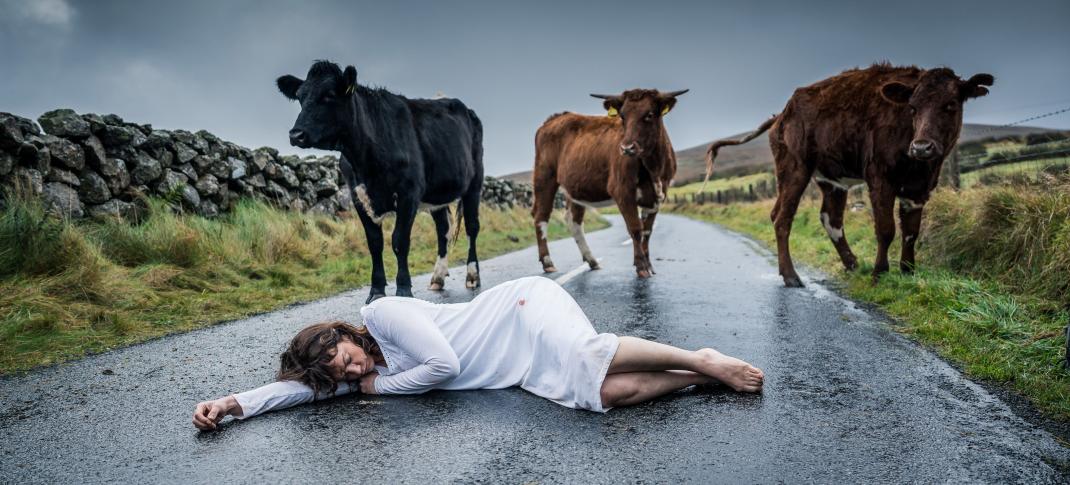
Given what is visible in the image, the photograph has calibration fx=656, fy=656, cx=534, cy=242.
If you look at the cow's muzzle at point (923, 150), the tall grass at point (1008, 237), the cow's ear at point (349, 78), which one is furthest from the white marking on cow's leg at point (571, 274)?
the tall grass at point (1008, 237)

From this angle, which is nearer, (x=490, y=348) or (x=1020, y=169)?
(x=490, y=348)

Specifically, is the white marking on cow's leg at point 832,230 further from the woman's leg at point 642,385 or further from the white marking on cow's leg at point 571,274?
the woman's leg at point 642,385

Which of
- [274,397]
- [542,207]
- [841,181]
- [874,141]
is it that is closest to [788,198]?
[841,181]

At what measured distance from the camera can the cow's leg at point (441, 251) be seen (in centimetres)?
849

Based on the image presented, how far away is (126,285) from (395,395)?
4.62 meters

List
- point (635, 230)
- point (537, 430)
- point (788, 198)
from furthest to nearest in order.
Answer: point (635, 230) < point (788, 198) < point (537, 430)

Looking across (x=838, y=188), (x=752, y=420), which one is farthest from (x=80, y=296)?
(x=838, y=188)

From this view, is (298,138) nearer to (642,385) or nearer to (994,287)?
(642,385)

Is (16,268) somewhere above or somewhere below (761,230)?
above

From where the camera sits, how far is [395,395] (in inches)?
151

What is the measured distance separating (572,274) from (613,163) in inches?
70.9

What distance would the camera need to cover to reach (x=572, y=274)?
31.4 ft

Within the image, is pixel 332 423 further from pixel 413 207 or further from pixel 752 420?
pixel 413 207

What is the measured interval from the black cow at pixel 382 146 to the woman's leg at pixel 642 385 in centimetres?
403
